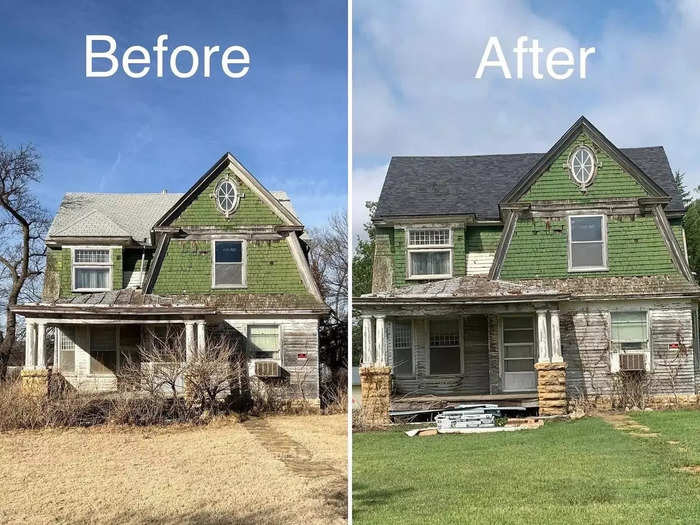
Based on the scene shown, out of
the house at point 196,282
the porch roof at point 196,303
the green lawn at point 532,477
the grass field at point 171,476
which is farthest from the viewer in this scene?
the house at point 196,282

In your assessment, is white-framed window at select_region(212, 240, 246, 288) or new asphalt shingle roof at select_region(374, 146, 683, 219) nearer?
new asphalt shingle roof at select_region(374, 146, 683, 219)

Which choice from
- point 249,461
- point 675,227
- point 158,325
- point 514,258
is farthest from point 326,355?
point 675,227

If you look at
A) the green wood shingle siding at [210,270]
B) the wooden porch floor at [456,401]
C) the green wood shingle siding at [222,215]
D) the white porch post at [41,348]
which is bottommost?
the wooden porch floor at [456,401]

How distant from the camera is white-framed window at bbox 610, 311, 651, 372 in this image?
1110cm

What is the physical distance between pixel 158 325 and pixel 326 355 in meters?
3.40

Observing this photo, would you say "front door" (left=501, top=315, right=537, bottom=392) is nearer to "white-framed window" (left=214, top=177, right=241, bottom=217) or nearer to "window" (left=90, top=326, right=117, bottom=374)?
"white-framed window" (left=214, top=177, right=241, bottom=217)

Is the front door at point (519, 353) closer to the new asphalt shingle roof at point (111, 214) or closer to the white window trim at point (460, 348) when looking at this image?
the white window trim at point (460, 348)

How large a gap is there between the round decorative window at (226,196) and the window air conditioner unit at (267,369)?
114 inches

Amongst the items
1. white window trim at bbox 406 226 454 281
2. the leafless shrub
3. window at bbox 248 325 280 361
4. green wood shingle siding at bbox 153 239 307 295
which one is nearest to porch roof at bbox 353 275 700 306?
white window trim at bbox 406 226 454 281

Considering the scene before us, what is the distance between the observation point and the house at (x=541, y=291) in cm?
1098

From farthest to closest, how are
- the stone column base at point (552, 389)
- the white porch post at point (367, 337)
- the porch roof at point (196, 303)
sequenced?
the porch roof at point (196, 303), the white porch post at point (367, 337), the stone column base at point (552, 389)

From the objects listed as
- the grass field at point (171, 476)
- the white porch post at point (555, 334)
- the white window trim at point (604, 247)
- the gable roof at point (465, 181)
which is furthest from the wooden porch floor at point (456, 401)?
the gable roof at point (465, 181)

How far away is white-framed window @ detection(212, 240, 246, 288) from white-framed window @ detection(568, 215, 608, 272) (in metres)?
5.65

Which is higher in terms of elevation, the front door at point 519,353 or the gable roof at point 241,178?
Result: the gable roof at point 241,178
